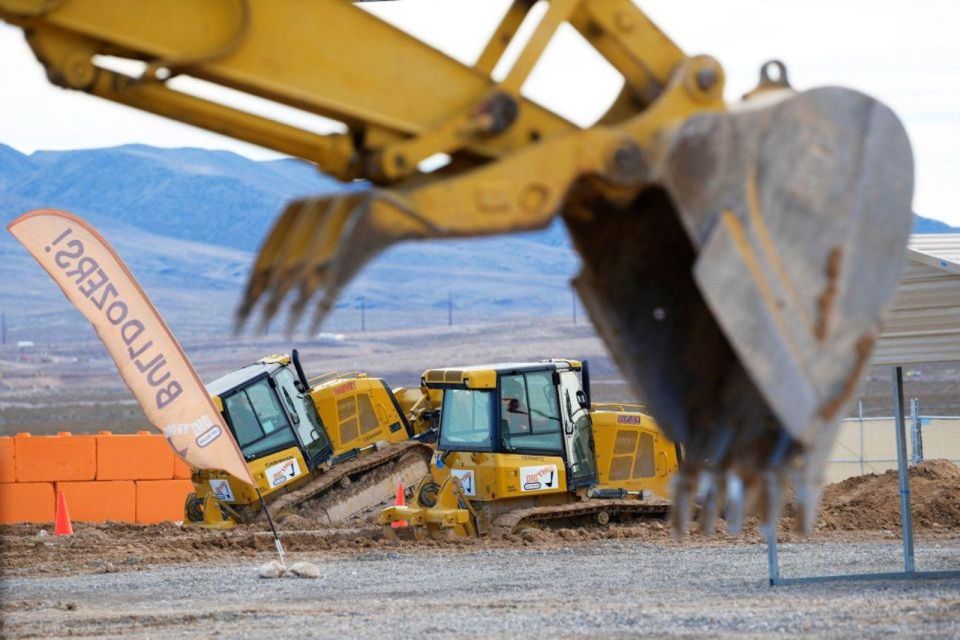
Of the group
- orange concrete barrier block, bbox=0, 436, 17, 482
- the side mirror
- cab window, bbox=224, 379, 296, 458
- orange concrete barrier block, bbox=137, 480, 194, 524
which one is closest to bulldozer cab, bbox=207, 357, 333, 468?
cab window, bbox=224, 379, 296, 458

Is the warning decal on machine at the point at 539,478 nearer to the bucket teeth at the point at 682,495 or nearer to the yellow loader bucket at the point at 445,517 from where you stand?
the yellow loader bucket at the point at 445,517

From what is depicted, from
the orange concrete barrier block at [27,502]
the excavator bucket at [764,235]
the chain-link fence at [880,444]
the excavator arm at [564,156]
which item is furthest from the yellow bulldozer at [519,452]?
the excavator arm at [564,156]

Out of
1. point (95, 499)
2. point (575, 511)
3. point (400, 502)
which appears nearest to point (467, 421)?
point (575, 511)

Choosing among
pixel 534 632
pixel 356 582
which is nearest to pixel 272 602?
pixel 356 582

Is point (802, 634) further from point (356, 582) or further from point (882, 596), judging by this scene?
point (356, 582)

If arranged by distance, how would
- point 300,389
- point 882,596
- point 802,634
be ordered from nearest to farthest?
point 802,634 → point 882,596 → point 300,389

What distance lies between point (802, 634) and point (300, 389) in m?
11.9

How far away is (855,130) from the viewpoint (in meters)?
5.18

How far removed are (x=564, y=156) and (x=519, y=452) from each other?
1393 cm

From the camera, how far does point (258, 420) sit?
21000 millimetres

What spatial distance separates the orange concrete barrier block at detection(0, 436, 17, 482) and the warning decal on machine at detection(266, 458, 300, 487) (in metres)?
3.95

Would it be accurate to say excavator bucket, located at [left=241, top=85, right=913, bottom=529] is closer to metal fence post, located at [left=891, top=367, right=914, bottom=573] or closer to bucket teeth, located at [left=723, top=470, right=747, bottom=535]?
bucket teeth, located at [left=723, top=470, right=747, bottom=535]

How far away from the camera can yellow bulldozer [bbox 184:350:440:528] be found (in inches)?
829

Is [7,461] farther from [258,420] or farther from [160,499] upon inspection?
[258,420]
